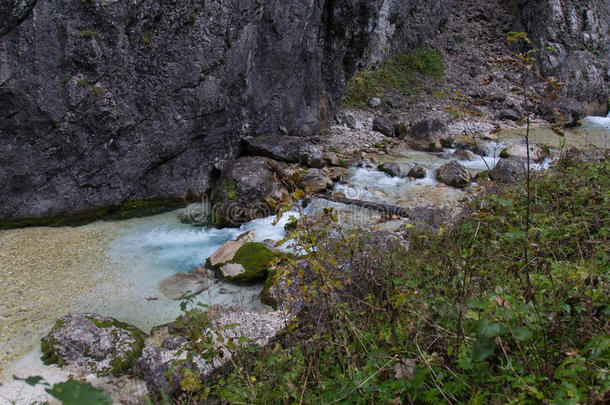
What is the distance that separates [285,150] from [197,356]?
7216 millimetres

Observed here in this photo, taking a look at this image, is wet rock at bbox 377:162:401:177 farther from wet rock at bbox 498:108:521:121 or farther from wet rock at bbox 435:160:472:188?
wet rock at bbox 498:108:521:121

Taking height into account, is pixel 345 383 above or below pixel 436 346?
below

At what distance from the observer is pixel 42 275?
Answer: 5.63 metres

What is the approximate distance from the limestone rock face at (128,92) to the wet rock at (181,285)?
302 centimetres

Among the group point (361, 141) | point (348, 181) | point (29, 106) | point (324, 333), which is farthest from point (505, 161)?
point (29, 106)

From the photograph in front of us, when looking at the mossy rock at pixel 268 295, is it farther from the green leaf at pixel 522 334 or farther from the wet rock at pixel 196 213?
the green leaf at pixel 522 334

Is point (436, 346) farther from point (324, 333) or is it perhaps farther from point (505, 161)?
point (505, 161)

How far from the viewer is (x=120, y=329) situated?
175 inches

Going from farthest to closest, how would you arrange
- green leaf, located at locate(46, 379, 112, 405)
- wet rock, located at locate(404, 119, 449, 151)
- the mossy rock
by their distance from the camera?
wet rock, located at locate(404, 119, 449, 151) < the mossy rock < green leaf, located at locate(46, 379, 112, 405)

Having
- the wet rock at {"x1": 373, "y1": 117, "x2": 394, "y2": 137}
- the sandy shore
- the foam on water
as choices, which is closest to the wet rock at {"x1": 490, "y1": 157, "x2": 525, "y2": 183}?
the wet rock at {"x1": 373, "y1": 117, "x2": 394, "y2": 137}

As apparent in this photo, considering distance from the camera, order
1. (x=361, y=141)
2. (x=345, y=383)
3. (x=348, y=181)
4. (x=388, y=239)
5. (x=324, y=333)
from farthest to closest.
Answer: (x=361, y=141), (x=348, y=181), (x=388, y=239), (x=324, y=333), (x=345, y=383)

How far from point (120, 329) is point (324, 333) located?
9.22ft

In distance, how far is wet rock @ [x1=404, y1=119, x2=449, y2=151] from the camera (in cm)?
1277

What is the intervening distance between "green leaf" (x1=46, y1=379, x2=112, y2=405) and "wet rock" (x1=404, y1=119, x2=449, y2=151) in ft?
41.9
